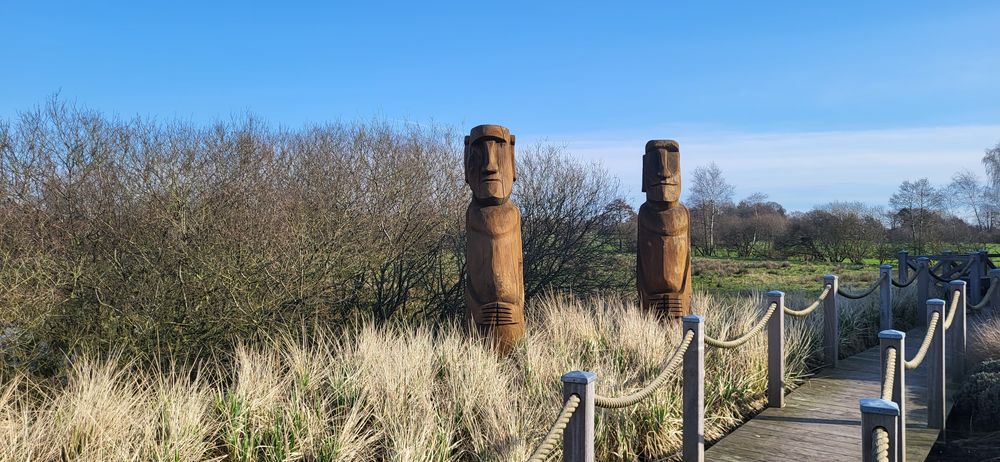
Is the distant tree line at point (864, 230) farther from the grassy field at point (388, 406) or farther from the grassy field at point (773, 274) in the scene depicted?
the grassy field at point (388, 406)

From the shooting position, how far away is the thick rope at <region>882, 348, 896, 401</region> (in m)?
3.74

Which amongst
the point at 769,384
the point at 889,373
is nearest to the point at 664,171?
the point at 769,384

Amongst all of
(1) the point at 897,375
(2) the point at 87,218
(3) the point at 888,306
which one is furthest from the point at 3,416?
(3) the point at 888,306

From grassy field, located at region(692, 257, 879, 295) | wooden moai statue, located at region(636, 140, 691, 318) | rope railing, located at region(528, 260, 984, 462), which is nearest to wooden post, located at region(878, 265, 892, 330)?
rope railing, located at region(528, 260, 984, 462)

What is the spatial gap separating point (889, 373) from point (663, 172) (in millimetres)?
3840

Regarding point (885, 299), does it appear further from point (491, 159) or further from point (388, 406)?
point (388, 406)

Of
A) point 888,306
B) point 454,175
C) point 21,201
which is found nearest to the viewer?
point 21,201

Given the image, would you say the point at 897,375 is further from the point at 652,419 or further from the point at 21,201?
the point at 21,201

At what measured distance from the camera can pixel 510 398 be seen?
15.2 feet

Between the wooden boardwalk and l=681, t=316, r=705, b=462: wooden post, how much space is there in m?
0.30

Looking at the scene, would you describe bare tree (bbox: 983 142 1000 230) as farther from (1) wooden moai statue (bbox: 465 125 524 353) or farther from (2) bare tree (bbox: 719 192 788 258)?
(1) wooden moai statue (bbox: 465 125 524 353)

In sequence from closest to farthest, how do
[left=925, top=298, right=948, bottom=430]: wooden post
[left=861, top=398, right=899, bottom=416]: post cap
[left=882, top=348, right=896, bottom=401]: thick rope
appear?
[left=861, top=398, right=899, bottom=416]: post cap < [left=882, top=348, right=896, bottom=401]: thick rope < [left=925, top=298, right=948, bottom=430]: wooden post

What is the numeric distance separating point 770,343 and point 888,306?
409cm

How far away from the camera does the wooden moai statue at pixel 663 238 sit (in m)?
7.33
